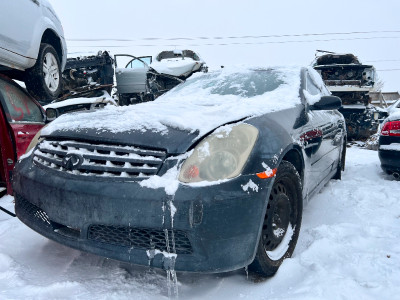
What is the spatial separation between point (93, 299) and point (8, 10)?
12.5 feet

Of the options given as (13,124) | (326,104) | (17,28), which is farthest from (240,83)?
(17,28)

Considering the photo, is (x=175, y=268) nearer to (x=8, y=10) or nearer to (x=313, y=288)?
(x=313, y=288)

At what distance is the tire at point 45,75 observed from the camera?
4898mm

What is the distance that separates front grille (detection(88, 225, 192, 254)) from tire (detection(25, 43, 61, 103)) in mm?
3907

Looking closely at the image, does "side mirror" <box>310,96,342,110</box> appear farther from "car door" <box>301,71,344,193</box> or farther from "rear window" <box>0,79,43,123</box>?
"rear window" <box>0,79,43,123</box>

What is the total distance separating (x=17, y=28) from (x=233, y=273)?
13.3ft

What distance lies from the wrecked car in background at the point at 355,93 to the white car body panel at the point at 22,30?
6.17 m

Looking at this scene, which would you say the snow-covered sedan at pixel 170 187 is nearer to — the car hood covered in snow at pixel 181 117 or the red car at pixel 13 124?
the car hood covered in snow at pixel 181 117

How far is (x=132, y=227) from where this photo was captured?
165 cm

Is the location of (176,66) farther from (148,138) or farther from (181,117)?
(148,138)

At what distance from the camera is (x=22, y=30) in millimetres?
4379

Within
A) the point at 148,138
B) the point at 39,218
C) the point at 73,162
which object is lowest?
the point at 39,218

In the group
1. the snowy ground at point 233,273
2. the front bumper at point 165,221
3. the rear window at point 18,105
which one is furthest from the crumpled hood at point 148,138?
the rear window at point 18,105

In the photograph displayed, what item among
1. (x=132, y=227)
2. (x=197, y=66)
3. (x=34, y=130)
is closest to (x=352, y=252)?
(x=132, y=227)
